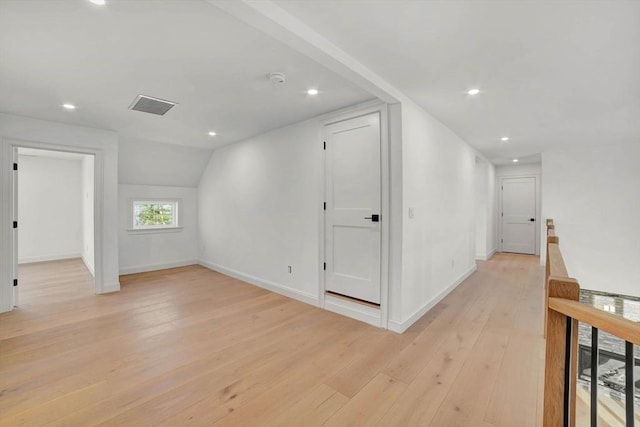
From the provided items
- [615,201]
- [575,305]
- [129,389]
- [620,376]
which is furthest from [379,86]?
[615,201]

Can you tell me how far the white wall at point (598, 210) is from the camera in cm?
464

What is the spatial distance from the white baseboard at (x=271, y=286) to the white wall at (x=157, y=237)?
0.86 meters

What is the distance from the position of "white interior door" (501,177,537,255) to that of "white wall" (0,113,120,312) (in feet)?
27.4

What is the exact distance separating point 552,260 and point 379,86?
1.70m

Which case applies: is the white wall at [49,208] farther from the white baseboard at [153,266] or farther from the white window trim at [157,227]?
the white baseboard at [153,266]

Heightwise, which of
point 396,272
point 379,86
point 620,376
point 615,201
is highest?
point 379,86

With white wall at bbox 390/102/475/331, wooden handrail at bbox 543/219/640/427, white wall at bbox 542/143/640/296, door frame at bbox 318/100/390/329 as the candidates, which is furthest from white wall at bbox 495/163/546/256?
wooden handrail at bbox 543/219/640/427

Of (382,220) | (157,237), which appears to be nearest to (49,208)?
(157,237)

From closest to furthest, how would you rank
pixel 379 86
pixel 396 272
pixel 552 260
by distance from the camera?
pixel 552 260, pixel 379 86, pixel 396 272

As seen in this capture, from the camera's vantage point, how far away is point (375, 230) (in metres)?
2.88

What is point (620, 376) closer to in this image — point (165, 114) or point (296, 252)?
point (296, 252)

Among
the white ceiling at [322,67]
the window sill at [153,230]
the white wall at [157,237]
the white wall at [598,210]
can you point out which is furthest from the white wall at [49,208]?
the white wall at [598,210]

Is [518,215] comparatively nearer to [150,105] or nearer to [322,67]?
[322,67]

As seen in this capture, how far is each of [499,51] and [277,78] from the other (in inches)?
63.9
